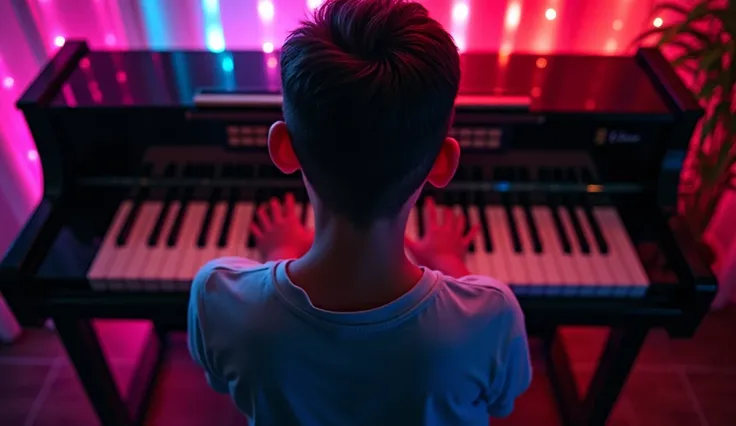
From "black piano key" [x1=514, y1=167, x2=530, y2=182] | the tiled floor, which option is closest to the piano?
"black piano key" [x1=514, y1=167, x2=530, y2=182]

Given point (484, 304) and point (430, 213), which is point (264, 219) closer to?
point (430, 213)

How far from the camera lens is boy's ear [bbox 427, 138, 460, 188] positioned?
86 cm

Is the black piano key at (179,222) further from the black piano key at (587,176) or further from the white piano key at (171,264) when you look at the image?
the black piano key at (587,176)

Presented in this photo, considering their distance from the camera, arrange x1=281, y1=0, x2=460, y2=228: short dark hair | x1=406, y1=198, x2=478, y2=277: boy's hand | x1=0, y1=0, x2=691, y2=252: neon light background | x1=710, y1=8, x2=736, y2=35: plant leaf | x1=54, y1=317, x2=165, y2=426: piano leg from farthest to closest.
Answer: x1=0, y1=0, x2=691, y2=252: neon light background → x1=710, y1=8, x2=736, y2=35: plant leaf → x1=54, y1=317, x2=165, y2=426: piano leg → x1=406, y1=198, x2=478, y2=277: boy's hand → x1=281, y1=0, x2=460, y2=228: short dark hair

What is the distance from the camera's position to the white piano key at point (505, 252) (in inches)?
52.7

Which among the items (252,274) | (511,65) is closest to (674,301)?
(511,65)

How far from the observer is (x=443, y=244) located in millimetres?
1312

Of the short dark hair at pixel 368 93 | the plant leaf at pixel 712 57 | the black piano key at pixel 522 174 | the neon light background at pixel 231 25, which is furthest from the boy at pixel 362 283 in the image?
the plant leaf at pixel 712 57

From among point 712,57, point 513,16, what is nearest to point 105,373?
point 513,16

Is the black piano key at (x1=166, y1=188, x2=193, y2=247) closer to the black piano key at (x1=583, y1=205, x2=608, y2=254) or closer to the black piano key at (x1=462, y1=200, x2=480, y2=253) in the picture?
the black piano key at (x1=462, y1=200, x2=480, y2=253)

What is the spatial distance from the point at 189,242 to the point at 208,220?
7cm

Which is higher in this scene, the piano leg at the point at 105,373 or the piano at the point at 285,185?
the piano at the point at 285,185

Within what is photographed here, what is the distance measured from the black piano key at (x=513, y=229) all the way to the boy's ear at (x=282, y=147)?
2.16 feet

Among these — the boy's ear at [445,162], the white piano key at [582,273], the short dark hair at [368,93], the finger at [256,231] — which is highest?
the short dark hair at [368,93]
